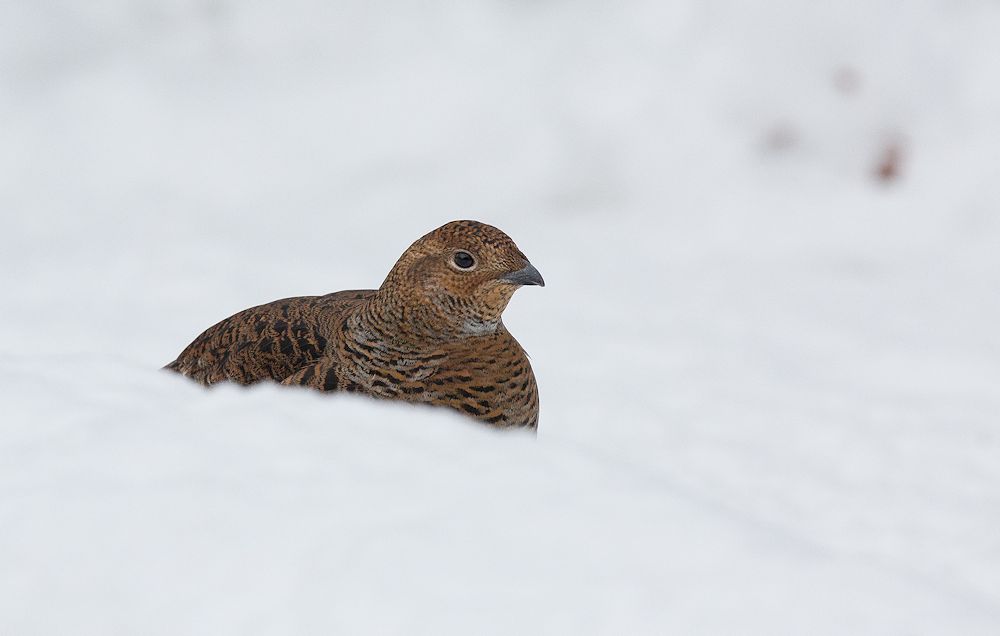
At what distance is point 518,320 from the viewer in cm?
611

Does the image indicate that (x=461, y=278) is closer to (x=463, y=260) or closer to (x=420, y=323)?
(x=463, y=260)

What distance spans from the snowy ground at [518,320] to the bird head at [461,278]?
4.28 ft

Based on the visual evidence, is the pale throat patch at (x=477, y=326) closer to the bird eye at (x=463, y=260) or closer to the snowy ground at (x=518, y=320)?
the bird eye at (x=463, y=260)

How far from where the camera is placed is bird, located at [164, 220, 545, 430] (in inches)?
132

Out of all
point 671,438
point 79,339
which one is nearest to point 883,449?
point 671,438

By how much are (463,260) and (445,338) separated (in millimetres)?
245

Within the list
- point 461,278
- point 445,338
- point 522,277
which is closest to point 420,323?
point 445,338

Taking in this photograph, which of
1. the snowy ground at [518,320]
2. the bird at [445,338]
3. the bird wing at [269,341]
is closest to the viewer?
the snowy ground at [518,320]

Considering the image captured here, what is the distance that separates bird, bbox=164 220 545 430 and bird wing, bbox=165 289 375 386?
0.08m

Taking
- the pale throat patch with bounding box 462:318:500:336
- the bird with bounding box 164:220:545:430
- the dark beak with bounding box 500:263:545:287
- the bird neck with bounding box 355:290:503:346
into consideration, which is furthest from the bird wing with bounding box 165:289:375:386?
the dark beak with bounding box 500:263:545:287

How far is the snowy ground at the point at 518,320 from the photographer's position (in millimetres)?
1218

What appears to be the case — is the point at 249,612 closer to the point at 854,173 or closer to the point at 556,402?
the point at 556,402

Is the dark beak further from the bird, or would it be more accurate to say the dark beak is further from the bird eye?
the bird eye

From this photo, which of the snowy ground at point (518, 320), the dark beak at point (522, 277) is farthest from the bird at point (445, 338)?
the snowy ground at point (518, 320)
